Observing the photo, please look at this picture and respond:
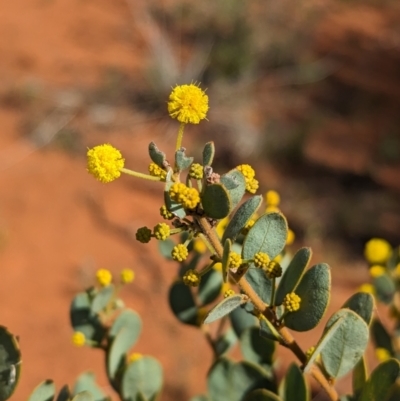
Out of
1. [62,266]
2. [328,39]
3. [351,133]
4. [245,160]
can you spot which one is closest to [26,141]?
[62,266]

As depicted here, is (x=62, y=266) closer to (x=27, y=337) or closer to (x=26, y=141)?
(x=27, y=337)

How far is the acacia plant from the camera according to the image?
877 mm

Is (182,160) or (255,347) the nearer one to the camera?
(182,160)

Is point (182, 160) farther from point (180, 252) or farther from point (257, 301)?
point (257, 301)

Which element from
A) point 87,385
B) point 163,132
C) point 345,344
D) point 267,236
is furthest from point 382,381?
point 163,132

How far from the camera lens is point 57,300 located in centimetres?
440

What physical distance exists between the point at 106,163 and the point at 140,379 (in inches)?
21.1

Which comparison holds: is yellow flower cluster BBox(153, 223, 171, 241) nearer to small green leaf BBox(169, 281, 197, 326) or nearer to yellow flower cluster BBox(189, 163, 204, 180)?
yellow flower cluster BBox(189, 163, 204, 180)

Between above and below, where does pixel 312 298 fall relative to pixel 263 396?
above

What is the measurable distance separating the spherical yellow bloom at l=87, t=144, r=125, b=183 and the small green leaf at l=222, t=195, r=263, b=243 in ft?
0.62

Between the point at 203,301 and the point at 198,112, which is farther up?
the point at 198,112

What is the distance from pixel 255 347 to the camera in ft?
4.18

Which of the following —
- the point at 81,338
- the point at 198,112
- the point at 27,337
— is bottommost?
the point at 27,337

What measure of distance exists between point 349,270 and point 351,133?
1738 millimetres
